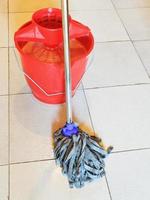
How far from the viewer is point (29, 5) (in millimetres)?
1736

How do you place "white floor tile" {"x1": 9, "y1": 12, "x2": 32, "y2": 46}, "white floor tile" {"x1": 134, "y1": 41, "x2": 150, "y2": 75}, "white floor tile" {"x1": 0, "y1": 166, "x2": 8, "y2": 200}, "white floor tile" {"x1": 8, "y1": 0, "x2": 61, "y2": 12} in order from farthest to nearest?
"white floor tile" {"x1": 8, "y1": 0, "x2": 61, "y2": 12}
"white floor tile" {"x1": 9, "y1": 12, "x2": 32, "y2": 46}
"white floor tile" {"x1": 134, "y1": 41, "x2": 150, "y2": 75}
"white floor tile" {"x1": 0, "y1": 166, "x2": 8, "y2": 200}

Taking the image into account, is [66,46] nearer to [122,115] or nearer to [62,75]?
[62,75]

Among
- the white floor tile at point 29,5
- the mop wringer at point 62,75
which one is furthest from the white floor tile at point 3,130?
the white floor tile at point 29,5

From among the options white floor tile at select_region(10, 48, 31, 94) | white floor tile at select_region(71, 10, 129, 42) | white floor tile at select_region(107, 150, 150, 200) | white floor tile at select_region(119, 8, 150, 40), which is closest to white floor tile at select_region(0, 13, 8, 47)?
white floor tile at select_region(10, 48, 31, 94)

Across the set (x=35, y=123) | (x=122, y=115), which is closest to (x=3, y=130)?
(x=35, y=123)

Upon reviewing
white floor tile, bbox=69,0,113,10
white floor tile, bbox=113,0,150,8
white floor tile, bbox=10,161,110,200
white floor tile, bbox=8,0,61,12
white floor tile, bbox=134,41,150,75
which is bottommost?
white floor tile, bbox=10,161,110,200

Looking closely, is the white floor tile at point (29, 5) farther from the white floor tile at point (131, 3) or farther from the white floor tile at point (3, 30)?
the white floor tile at point (131, 3)

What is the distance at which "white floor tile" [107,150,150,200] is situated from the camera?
0.93 metres

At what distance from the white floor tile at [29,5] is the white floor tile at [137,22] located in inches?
15.6

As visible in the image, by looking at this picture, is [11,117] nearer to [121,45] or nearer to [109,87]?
[109,87]

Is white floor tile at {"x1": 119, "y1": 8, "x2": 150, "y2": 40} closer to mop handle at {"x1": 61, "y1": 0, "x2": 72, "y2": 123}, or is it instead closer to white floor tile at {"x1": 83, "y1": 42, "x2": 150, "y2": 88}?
white floor tile at {"x1": 83, "y1": 42, "x2": 150, "y2": 88}

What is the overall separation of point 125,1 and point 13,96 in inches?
40.1

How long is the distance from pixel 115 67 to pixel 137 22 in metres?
0.43

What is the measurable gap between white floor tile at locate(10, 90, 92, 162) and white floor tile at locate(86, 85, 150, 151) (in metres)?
0.05
